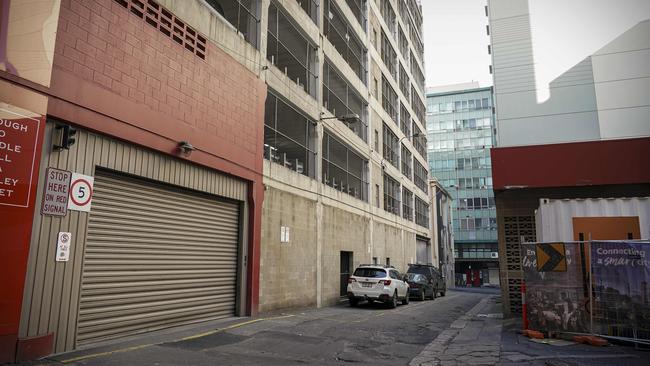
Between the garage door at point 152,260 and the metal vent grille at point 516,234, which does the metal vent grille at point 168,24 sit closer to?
the garage door at point 152,260

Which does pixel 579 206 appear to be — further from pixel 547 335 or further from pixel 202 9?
pixel 202 9

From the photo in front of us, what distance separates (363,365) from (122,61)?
7374mm

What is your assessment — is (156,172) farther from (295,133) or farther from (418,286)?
(418,286)

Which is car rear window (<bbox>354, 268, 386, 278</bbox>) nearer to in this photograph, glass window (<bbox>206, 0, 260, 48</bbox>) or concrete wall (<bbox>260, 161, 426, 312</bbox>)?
concrete wall (<bbox>260, 161, 426, 312</bbox>)

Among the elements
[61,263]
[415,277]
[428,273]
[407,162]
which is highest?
[407,162]

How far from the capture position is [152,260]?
9344 mm

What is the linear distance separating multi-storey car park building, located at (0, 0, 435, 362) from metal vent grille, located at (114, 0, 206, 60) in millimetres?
32

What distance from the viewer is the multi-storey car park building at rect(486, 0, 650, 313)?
1216cm

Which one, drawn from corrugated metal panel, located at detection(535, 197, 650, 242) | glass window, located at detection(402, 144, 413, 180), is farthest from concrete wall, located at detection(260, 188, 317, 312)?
glass window, located at detection(402, 144, 413, 180)

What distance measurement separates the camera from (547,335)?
9.58 m

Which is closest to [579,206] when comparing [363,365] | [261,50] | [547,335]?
[547,335]

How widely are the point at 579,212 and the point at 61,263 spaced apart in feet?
39.0

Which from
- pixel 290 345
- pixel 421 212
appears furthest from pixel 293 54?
pixel 421 212

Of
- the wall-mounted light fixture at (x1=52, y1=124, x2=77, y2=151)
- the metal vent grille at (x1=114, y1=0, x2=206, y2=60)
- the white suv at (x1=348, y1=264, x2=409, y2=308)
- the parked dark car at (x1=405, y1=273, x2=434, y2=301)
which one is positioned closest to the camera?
the wall-mounted light fixture at (x1=52, y1=124, x2=77, y2=151)
